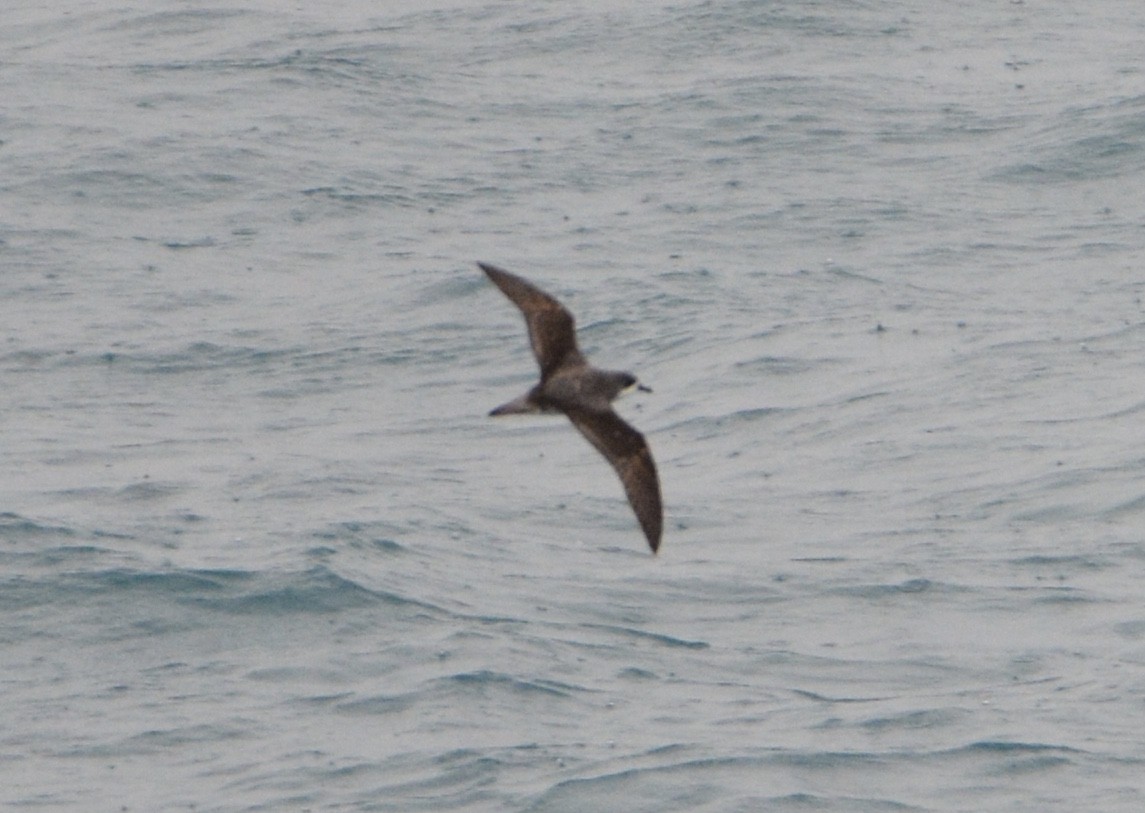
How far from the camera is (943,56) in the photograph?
27516mm

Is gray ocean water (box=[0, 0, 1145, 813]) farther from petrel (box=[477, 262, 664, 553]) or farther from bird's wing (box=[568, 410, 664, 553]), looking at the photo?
bird's wing (box=[568, 410, 664, 553])

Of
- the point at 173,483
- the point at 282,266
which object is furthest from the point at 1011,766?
the point at 282,266

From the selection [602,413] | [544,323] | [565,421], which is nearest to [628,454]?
[602,413]

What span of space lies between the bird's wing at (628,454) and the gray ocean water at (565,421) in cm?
392

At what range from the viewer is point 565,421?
1906cm

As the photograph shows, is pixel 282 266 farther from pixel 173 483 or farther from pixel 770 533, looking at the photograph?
pixel 770 533

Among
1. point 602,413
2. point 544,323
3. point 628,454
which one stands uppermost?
point 544,323

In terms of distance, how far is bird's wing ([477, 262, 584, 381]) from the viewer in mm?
10734

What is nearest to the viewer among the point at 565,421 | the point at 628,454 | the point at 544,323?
the point at 628,454

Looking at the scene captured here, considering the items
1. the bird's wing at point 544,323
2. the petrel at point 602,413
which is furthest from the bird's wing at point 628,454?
the bird's wing at point 544,323

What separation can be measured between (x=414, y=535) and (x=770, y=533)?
2.50 meters

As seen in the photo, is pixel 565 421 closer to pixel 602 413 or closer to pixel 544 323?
pixel 544 323

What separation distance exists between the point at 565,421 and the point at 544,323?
27.1ft

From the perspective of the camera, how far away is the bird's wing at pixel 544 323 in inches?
423
